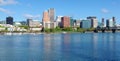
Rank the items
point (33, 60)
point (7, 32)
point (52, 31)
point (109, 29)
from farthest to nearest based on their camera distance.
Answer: point (109, 29) < point (52, 31) < point (7, 32) < point (33, 60)

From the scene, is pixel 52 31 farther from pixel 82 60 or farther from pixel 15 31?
pixel 82 60

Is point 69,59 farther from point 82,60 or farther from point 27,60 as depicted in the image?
point 27,60

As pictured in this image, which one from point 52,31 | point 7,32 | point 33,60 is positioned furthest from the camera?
point 52,31

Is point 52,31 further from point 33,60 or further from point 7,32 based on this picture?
point 33,60

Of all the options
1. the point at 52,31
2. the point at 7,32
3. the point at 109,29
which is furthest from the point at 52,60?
the point at 109,29

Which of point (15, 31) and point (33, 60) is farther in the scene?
point (15, 31)

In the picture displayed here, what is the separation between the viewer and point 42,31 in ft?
593

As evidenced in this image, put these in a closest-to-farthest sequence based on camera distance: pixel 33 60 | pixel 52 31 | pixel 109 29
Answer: pixel 33 60 → pixel 52 31 → pixel 109 29

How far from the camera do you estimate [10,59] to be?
32344 millimetres

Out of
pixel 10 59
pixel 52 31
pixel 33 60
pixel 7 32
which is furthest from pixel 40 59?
pixel 52 31

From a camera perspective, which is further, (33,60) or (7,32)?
(7,32)

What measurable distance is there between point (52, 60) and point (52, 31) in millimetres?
146562

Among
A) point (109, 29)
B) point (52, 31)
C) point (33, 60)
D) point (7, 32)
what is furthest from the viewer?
point (109, 29)

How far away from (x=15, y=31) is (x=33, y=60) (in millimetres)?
135078
